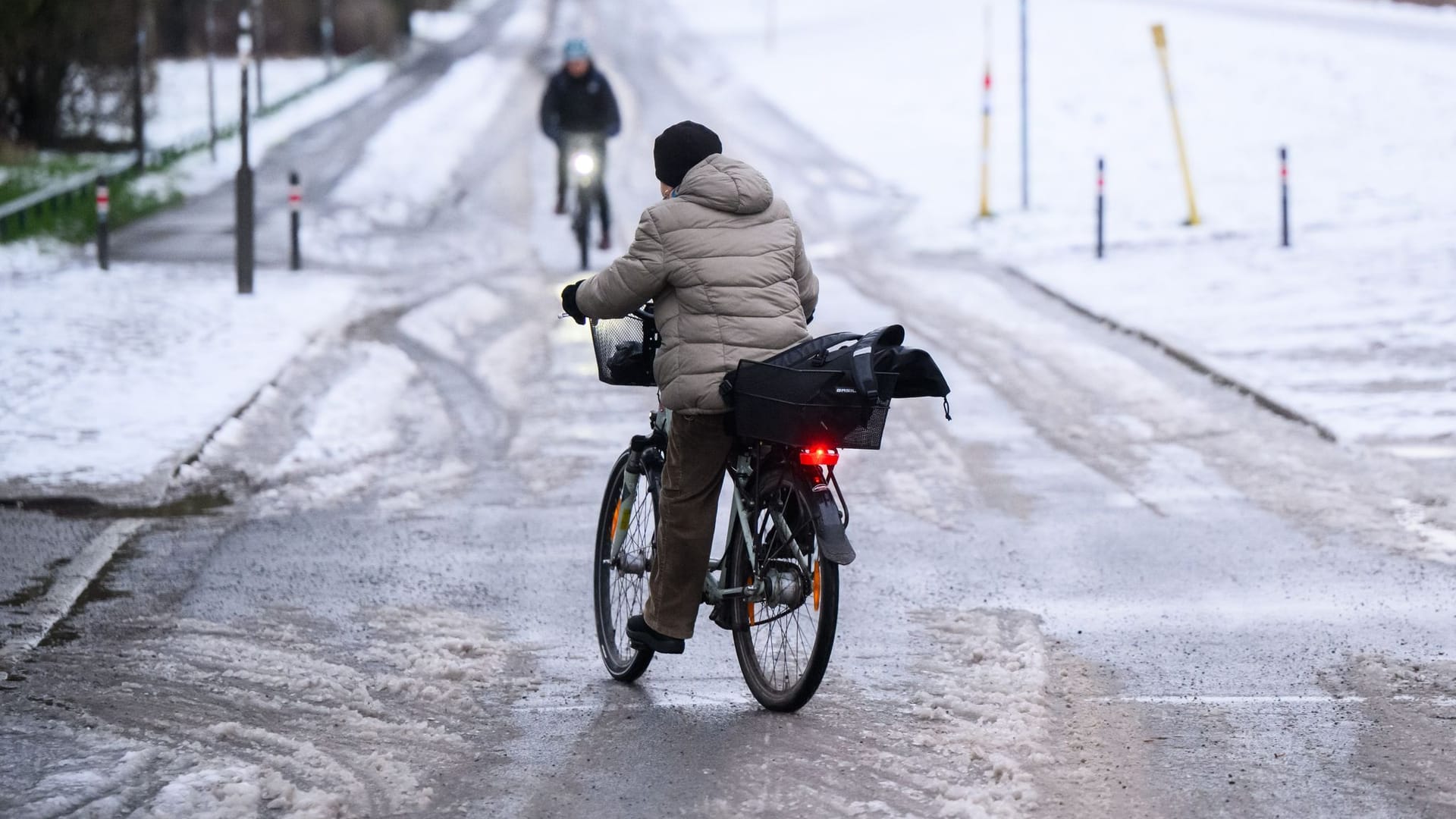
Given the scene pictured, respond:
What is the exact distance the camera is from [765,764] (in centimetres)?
510

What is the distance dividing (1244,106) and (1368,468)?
20.1 m

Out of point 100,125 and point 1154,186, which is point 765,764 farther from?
point 100,125

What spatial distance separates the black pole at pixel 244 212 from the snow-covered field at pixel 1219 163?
23.8 ft

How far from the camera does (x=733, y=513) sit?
5691 mm

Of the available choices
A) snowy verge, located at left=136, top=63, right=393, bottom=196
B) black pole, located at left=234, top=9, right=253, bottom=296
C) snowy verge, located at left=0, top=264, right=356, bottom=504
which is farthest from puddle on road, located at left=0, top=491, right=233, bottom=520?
snowy verge, located at left=136, top=63, right=393, bottom=196

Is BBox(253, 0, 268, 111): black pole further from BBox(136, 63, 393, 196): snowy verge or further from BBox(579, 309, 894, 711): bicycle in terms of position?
BBox(579, 309, 894, 711): bicycle

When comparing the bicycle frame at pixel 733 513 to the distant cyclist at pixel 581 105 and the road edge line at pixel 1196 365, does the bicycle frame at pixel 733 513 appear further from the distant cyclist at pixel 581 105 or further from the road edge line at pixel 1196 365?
the distant cyclist at pixel 581 105

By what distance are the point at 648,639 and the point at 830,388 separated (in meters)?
1.17

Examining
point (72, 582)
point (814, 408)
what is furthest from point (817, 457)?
point (72, 582)

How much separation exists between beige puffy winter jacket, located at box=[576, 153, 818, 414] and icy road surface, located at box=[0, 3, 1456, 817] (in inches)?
44.0

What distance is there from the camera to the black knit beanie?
217 inches

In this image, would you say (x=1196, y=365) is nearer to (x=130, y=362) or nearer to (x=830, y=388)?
(x=130, y=362)

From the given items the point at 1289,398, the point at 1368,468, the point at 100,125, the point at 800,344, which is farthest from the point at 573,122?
the point at 100,125

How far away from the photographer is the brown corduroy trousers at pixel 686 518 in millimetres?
5570
